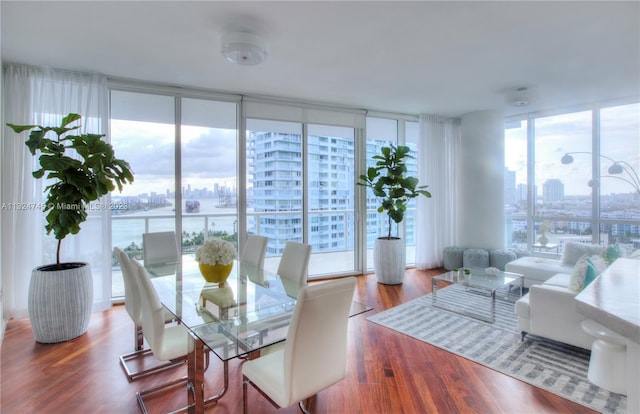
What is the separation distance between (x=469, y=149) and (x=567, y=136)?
144 centimetres

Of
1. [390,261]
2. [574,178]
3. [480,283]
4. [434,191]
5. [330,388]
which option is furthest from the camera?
[434,191]

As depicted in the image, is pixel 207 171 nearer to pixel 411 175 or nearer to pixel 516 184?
pixel 411 175

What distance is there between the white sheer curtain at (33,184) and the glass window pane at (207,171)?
90cm

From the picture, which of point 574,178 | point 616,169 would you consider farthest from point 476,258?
point 616,169

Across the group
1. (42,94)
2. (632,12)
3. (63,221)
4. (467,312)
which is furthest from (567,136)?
(42,94)

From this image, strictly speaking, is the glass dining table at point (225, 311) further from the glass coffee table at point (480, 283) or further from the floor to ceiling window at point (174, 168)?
the glass coffee table at point (480, 283)

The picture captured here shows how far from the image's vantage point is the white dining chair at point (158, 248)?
11.0 ft

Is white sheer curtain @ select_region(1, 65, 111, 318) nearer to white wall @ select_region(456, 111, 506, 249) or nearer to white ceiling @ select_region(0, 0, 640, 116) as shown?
white ceiling @ select_region(0, 0, 640, 116)

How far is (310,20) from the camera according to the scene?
8.14ft

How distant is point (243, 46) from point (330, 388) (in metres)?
2.68

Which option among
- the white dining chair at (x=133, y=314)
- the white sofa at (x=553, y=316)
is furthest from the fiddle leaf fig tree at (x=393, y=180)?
the white dining chair at (x=133, y=314)

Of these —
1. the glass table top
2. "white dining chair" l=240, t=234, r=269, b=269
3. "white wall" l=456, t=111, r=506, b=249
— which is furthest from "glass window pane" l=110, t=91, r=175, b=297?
"white wall" l=456, t=111, r=506, b=249

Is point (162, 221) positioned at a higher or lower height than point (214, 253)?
higher

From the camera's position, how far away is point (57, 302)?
2.89 metres
